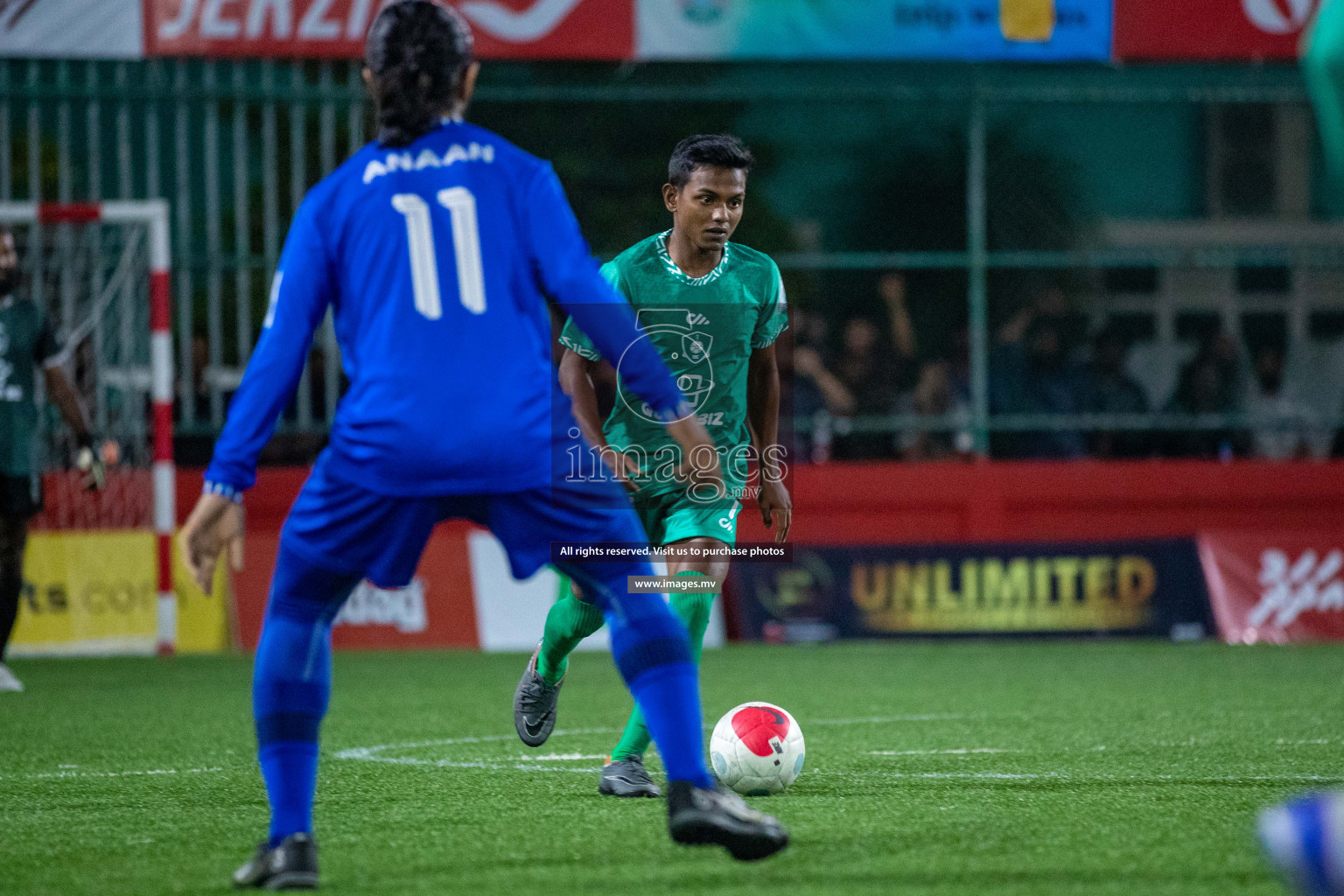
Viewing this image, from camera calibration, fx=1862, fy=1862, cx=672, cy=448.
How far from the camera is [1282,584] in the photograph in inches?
520

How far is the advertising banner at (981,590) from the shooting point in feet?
43.0

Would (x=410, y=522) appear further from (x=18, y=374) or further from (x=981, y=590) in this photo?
(x=981, y=590)

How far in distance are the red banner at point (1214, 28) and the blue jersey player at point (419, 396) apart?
10.4 m

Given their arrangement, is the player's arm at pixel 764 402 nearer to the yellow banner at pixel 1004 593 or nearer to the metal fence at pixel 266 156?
the yellow banner at pixel 1004 593

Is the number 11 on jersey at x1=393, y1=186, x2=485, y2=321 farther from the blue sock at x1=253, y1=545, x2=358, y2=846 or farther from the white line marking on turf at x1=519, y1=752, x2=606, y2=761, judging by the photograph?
the white line marking on turf at x1=519, y1=752, x2=606, y2=761

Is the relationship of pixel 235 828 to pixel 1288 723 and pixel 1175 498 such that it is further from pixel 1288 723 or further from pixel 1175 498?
pixel 1175 498

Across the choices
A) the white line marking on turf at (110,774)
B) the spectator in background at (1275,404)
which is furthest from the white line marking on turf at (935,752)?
the spectator in background at (1275,404)

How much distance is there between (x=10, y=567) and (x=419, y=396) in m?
6.83

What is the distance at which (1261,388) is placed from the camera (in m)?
15.2

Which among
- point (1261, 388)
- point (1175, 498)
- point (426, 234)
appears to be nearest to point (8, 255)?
point (426, 234)

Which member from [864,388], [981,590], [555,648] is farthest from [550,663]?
[864,388]

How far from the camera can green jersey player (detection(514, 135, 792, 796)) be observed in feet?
20.2

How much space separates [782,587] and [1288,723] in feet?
18.6

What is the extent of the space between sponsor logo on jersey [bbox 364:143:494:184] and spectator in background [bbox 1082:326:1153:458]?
1062 centimetres
